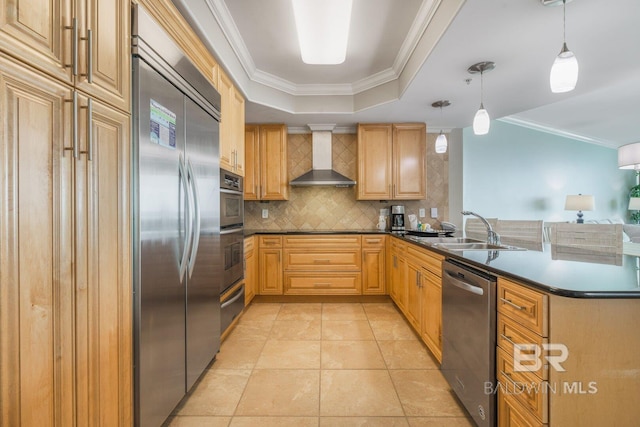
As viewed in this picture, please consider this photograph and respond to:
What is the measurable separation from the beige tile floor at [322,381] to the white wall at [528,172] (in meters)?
4.43

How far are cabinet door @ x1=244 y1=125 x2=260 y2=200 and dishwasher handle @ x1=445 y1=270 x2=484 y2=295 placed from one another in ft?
9.40

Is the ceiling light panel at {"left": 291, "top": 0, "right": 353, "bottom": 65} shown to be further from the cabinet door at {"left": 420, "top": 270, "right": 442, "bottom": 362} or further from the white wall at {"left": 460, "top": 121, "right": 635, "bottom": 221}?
the white wall at {"left": 460, "top": 121, "right": 635, "bottom": 221}

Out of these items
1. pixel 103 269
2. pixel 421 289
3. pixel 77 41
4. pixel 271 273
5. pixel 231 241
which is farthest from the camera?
pixel 271 273

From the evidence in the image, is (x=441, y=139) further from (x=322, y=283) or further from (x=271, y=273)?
(x=271, y=273)

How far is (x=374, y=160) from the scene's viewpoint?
4059mm

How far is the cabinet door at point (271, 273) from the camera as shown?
3762 millimetres

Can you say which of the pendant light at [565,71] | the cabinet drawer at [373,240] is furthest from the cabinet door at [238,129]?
the pendant light at [565,71]

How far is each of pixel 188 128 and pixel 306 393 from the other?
1.78 metres

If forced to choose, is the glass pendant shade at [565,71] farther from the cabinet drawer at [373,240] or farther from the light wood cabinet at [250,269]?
the light wood cabinet at [250,269]

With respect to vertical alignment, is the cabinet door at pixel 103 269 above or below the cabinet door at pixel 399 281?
above

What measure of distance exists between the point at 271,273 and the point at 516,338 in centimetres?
293

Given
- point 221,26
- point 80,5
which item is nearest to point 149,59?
point 80,5

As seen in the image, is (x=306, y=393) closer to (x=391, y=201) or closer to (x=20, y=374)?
(x=20, y=374)

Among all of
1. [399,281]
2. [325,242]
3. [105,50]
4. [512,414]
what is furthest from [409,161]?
[105,50]
